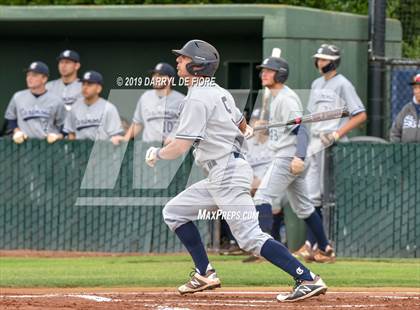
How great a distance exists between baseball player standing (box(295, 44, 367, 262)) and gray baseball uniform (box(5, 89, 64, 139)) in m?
2.93

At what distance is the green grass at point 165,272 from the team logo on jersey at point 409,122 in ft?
4.83

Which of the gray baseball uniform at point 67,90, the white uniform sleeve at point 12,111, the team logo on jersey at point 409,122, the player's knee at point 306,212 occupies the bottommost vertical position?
the player's knee at point 306,212

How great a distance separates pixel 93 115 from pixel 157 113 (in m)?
0.72

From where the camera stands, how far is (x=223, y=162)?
8297 millimetres

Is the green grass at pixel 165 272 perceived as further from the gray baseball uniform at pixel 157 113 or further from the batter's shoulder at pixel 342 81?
the batter's shoulder at pixel 342 81

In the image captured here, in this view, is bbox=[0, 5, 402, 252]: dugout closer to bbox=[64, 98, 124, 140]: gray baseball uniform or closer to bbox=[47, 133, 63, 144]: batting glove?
bbox=[64, 98, 124, 140]: gray baseball uniform

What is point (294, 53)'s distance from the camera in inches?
523

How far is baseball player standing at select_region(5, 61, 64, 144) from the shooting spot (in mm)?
13031

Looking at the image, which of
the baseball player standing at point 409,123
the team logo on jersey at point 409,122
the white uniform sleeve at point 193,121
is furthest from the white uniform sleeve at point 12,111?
the white uniform sleeve at point 193,121

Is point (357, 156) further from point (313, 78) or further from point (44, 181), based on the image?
point (44, 181)

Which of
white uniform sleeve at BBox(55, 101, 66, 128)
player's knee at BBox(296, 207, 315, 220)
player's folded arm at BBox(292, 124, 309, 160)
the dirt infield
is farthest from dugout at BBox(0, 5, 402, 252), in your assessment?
the dirt infield

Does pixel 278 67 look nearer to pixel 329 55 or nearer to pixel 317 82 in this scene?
pixel 329 55

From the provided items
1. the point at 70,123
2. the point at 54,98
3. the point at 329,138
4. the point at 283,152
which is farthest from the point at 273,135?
the point at 54,98

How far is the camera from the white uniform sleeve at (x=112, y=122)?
1281 centimetres
